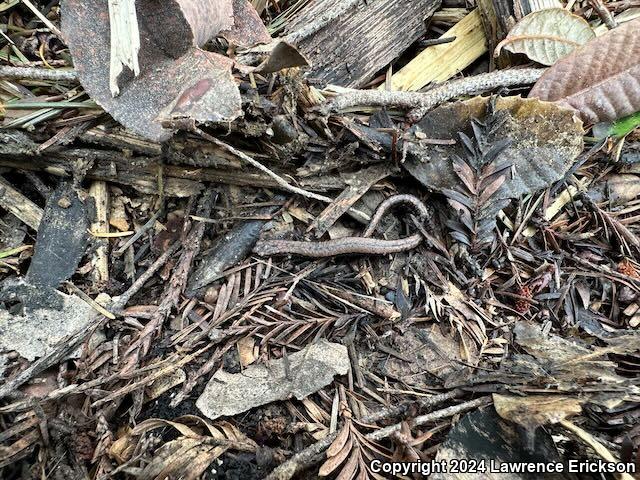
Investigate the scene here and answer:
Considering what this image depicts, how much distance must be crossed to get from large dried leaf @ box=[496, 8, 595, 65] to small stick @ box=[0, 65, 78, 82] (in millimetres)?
2050

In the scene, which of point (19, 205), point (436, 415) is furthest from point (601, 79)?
point (19, 205)

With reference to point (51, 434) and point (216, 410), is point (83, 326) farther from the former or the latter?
point (216, 410)

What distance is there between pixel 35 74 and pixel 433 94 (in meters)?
1.84

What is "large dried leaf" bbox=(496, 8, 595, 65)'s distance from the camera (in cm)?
228

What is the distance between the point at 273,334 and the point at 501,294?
991 mm

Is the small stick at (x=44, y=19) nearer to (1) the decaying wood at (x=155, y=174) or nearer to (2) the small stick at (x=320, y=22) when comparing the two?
(1) the decaying wood at (x=155, y=174)

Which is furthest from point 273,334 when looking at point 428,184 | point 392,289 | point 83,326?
point 428,184

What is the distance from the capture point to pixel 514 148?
2154mm

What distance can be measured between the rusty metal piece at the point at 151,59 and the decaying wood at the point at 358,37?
0.60m

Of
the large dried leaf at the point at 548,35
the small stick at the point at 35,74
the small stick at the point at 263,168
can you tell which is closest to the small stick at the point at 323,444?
the small stick at the point at 263,168

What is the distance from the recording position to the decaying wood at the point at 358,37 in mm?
2297

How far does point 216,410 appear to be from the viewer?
68.8 inches

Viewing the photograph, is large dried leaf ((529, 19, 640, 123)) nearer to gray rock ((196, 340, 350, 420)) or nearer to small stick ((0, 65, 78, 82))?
gray rock ((196, 340, 350, 420))

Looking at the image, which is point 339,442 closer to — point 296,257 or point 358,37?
point 296,257
